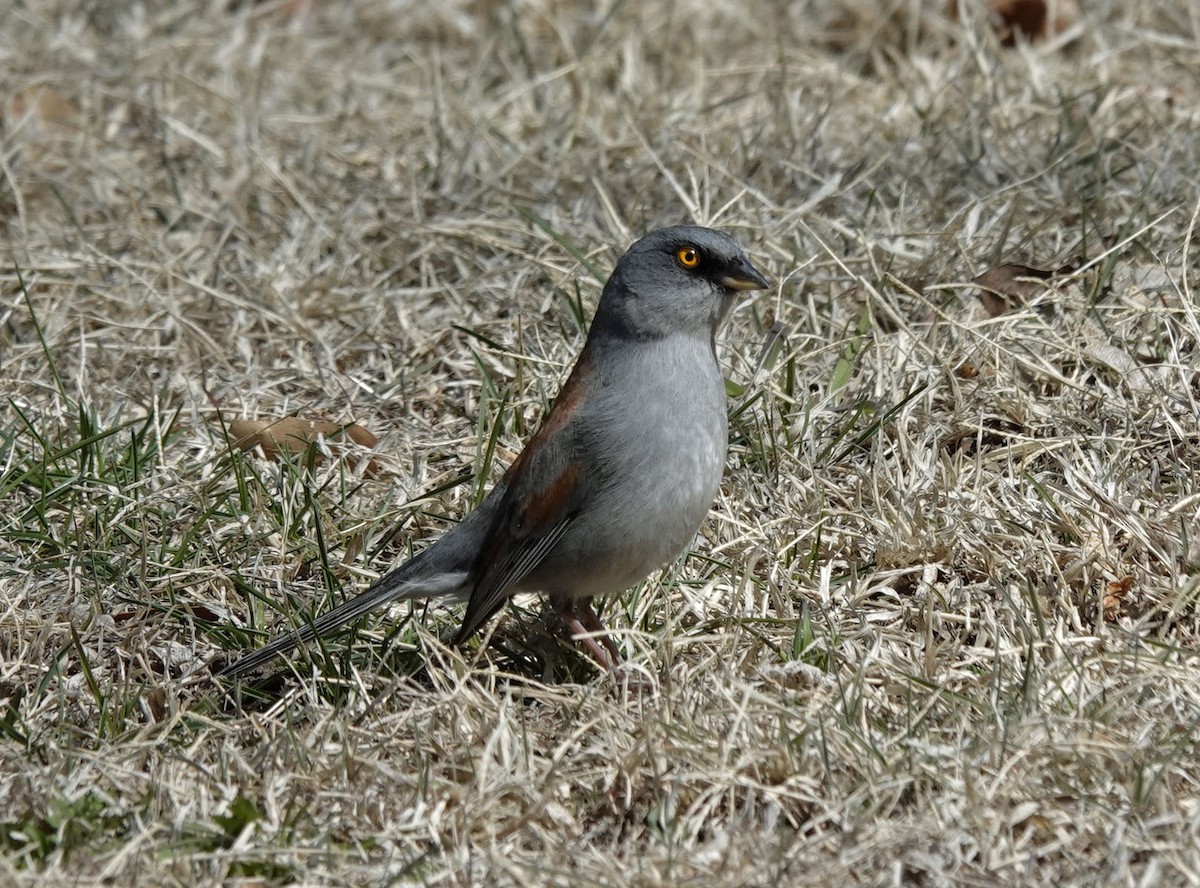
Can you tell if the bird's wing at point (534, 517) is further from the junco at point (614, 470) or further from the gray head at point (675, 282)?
the gray head at point (675, 282)

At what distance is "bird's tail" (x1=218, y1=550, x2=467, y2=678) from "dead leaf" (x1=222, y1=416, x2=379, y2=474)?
0.84m

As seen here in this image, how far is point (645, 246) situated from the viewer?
4.16 meters

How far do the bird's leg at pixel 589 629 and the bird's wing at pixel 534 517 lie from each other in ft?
0.75

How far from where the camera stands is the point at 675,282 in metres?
4.13

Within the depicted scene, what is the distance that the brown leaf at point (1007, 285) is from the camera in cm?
514

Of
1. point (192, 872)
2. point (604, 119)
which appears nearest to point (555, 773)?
point (192, 872)

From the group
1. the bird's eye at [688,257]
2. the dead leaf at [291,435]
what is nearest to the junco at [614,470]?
the bird's eye at [688,257]

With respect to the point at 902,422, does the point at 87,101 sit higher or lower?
higher

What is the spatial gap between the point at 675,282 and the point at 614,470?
54 centimetres

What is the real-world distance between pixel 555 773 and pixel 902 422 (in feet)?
5.77

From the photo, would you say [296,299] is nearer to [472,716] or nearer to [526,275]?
[526,275]

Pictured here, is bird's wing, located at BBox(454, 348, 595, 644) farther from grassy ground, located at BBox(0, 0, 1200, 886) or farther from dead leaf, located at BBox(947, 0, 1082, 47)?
dead leaf, located at BBox(947, 0, 1082, 47)

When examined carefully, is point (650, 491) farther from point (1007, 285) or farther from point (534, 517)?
point (1007, 285)

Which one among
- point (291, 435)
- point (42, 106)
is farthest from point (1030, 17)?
point (42, 106)
